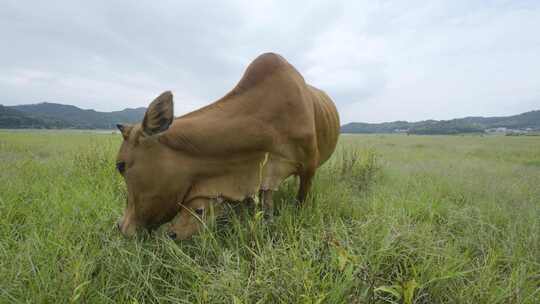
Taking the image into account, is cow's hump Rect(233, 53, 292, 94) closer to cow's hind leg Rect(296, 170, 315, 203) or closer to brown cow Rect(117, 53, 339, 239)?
brown cow Rect(117, 53, 339, 239)

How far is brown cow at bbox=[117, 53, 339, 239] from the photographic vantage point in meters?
2.10

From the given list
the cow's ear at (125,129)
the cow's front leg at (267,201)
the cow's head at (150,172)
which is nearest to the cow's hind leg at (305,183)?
the cow's front leg at (267,201)

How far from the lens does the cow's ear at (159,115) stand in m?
1.96

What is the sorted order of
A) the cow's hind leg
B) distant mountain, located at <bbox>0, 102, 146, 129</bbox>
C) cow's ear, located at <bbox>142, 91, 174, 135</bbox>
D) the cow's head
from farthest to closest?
distant mountain, located at <bbox>0, 102, 146, 129</bbox>, the cow's hind leg, the cow's head, cow's ear, located at <bbox>142, 91, 174, 135</bbox>

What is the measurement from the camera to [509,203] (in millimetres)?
3412

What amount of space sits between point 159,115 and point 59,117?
399 feet

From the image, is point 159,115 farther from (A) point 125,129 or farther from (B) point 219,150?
(B) point 219,150

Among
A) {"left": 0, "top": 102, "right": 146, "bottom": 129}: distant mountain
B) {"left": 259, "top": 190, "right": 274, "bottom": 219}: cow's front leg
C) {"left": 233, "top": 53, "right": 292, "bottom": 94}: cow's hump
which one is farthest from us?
{"left": 0, "top": 102, "right": 146, "bottom": 129}: distant mountain

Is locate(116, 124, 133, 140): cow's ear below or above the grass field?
above

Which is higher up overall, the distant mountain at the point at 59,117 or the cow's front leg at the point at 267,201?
the distant mountain at the point at 59,117

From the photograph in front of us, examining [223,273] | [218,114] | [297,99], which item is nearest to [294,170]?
[297,99]

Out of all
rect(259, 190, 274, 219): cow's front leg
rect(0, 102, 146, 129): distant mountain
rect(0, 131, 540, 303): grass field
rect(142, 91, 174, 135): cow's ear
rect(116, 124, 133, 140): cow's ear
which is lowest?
rect(0, 131, 540, 303): grass field

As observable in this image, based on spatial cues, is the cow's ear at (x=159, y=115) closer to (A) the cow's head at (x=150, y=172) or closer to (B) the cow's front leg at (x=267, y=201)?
(A) the cow's head at (x=150, y=172)

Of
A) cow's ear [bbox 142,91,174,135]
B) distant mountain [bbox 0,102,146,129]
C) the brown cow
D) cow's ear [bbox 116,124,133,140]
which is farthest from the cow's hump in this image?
distant mountain [bbox 0,102,146,129]
